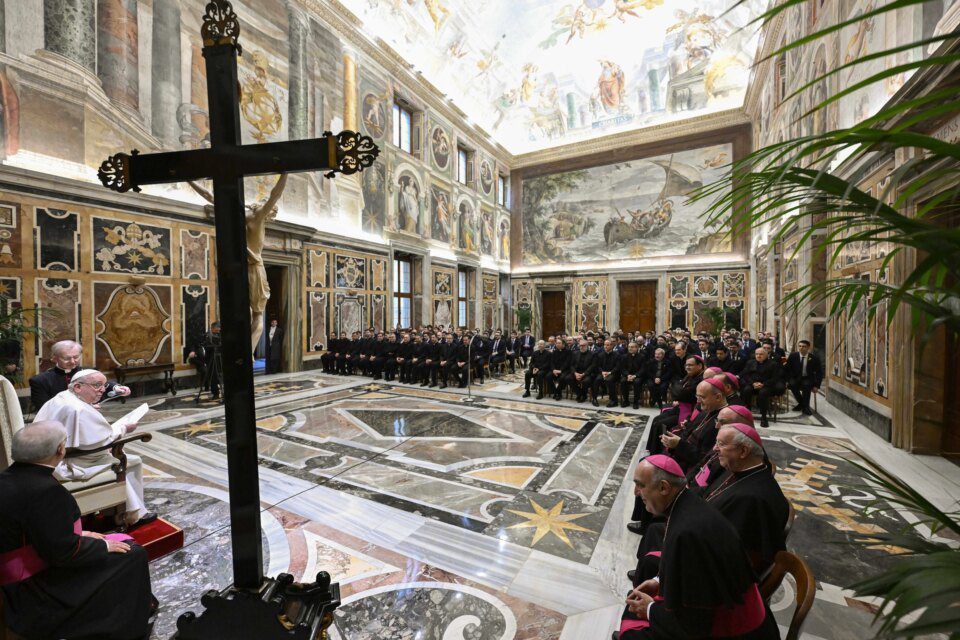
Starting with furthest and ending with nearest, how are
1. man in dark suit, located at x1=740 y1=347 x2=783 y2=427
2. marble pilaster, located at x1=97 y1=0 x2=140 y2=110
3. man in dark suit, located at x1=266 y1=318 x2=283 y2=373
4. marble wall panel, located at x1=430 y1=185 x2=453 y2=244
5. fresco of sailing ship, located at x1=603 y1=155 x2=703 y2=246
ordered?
1. fresco of sailing ship, located at x1=603 y1=155 x2=703 y2=246
2. marble wall panel, located at x1=430 y1=185 x2=453 y2=244
3. man in dark suit, located at x1=266 y1=318 x2=283 y2=373
4. marble pilaster, located at x1=97 y1=0 x2=140 y2=110
5. man in dark suit, located at x1=740 y1=347 x2=783 y2=427

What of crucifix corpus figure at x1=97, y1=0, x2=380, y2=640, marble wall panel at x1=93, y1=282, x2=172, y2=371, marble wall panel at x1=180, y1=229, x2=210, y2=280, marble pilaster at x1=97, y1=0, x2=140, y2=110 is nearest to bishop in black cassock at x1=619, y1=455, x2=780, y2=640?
crucifix corpus figure at x1=97, y1=0, x2=380, y2=640

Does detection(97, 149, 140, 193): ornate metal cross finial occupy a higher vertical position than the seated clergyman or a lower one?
higher

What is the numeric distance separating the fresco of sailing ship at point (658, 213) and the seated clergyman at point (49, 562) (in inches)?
813

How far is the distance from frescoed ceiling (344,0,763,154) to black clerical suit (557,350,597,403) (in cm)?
1232

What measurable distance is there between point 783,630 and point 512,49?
67.8 feet

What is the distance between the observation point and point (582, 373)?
8.88m

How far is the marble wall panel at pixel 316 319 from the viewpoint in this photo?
12.4m

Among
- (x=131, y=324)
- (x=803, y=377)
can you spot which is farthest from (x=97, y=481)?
(x=803, y=377)

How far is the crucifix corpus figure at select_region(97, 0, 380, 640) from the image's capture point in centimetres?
206

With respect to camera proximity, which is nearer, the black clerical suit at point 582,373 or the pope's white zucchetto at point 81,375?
the pope's white zucchetto at point 81,375

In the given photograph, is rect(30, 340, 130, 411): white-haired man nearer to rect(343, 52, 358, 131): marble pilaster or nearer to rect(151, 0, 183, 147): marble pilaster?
rect(151, 0, 183, 147): marble pilaster

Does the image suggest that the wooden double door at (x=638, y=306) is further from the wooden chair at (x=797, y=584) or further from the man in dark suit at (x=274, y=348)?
the wooden chair at (x=797, y=584)

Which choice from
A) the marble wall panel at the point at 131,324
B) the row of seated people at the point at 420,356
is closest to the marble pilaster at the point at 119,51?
the marble wall panel at the point at 131,324

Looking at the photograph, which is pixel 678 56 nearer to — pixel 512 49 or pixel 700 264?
pixel 512 49
